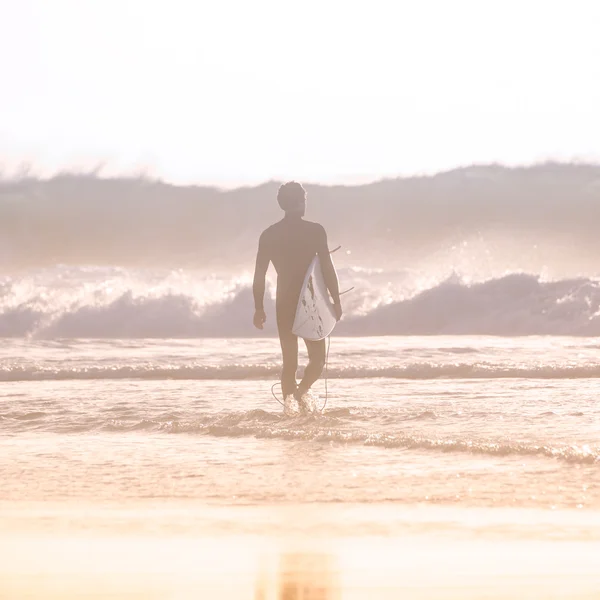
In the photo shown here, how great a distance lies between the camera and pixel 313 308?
23.9ft

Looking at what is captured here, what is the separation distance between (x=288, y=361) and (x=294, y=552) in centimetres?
416

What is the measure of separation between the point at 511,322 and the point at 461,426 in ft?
55.1

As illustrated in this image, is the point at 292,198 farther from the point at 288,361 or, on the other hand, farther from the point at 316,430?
the point at 316,430

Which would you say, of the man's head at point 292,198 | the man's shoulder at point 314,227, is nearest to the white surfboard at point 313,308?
the man's shoulder at point 314,227

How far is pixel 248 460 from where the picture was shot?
17.1ft

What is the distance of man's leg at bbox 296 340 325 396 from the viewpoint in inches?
289

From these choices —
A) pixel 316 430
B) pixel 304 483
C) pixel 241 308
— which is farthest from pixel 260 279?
pixel 241 308

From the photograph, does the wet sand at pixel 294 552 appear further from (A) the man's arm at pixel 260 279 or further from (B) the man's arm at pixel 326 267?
(B) the man's arm at pixel 326 267

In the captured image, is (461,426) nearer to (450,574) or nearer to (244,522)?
(244,522)

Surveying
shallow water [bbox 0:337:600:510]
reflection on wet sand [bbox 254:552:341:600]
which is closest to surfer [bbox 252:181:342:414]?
shallow water [bbox 0:337:600:510]

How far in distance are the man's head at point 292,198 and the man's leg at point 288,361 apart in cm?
90

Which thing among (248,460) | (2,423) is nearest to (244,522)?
(248,460)

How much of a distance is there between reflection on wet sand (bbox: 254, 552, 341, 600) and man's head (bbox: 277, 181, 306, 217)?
4450mm

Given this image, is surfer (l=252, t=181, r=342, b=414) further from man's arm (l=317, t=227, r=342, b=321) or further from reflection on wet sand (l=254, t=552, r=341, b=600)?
reflection on wet sand (l=254, t=552, r=341, b=600)
